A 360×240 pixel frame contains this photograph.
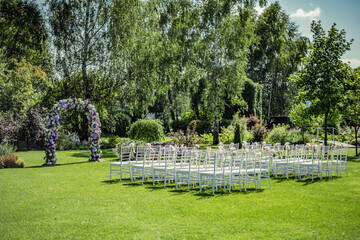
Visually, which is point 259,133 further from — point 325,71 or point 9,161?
point 9,161

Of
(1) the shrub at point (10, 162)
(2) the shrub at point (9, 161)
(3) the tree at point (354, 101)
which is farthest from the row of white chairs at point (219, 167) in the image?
(3) the tree at point (354, 101)

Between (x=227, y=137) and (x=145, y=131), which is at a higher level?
(x=145, y=131)

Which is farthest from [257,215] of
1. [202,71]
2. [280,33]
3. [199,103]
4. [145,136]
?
[280,33]

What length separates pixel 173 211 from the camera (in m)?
6.57

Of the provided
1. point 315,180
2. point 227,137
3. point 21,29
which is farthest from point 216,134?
point 21,29

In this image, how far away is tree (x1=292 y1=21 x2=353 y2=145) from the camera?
1680 cm

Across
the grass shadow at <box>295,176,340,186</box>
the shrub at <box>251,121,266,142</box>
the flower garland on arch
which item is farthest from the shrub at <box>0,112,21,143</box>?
the grass shadow at <box>295,176,340,186</box>

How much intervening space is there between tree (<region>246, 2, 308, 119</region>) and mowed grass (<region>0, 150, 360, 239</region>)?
85.8 ft

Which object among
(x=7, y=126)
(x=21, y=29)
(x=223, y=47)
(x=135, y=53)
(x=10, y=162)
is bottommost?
(x=10, y=162)

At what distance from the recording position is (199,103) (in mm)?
31031

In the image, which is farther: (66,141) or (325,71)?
(66,141)

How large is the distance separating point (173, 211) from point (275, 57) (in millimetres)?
31370

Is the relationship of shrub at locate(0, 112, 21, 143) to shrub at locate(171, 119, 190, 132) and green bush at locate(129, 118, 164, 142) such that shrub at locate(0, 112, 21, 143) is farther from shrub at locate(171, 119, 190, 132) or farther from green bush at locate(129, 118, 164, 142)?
shrub at locate(171, 119, 190, 132)

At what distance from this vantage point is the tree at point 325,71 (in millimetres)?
16797
